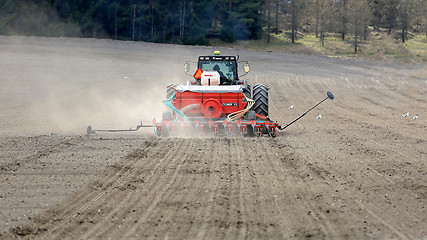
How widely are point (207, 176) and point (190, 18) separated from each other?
1745 inches

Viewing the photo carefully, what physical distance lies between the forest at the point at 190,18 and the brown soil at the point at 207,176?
25.8 metres

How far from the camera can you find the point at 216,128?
14406mm

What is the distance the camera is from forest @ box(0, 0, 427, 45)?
48188mm

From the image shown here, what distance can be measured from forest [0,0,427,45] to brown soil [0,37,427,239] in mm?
25803

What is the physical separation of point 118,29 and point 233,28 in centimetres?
1188

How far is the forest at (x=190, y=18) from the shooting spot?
48188mm

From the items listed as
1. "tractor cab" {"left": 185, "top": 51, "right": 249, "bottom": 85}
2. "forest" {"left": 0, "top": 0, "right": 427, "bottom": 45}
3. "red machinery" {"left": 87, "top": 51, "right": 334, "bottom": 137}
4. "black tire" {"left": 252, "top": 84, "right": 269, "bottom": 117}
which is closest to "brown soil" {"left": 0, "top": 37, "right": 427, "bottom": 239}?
"red machinery" {"left": 87, "top": 51, "right": 334, "bottom": 137}

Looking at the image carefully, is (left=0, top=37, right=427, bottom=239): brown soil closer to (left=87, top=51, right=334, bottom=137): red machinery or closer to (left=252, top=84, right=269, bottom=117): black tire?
(left=87, top=51, right=334, bottom=137): red machinery

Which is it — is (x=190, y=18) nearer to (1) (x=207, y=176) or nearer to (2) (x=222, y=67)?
A: (2) (x=222, y=67)

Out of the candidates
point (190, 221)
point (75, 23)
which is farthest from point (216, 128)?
point (75, 23)

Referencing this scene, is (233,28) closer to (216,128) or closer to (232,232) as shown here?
(216,128)

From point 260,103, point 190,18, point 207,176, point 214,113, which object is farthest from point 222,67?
point 190,18

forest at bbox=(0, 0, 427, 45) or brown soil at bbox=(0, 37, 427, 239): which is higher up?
forest at bbox=(0, 0, 427, 45)

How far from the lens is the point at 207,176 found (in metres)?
9.38
